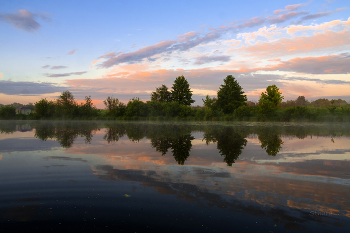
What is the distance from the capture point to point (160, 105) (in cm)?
5669

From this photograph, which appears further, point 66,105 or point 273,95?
point 66,105

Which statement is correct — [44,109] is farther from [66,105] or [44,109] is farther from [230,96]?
[230,96]

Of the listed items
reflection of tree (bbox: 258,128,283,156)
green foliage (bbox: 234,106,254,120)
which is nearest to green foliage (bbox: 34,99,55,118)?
green foliage (bbox: 234,106,254,120)

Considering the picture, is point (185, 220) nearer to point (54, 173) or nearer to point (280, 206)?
point (280, 206)

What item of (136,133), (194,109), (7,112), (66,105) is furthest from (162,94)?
(136,133)

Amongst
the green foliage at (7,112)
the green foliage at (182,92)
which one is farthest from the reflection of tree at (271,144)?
the green foliage at (7,112)

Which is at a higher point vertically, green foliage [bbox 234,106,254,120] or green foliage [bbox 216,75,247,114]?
green foliage [bbox 216,75,247,114]

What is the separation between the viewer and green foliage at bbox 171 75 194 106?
72000mm

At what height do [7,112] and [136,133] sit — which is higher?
[7,112]

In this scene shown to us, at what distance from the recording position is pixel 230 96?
190ft

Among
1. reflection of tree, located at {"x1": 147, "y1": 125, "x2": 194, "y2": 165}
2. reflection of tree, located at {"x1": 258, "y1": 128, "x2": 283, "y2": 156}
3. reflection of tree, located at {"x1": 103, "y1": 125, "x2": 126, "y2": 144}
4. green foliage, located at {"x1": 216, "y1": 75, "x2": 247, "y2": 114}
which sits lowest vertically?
reflection of tree, located at {"x1": 103, "y1": 125, "x2": 126, "y2": 144}

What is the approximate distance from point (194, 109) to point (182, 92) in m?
17.0

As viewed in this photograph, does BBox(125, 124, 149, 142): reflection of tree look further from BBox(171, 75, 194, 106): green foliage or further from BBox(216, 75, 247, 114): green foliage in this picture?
BBox(171, 75, 194, 106): green foliage

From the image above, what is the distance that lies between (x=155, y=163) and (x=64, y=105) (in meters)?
70.6
